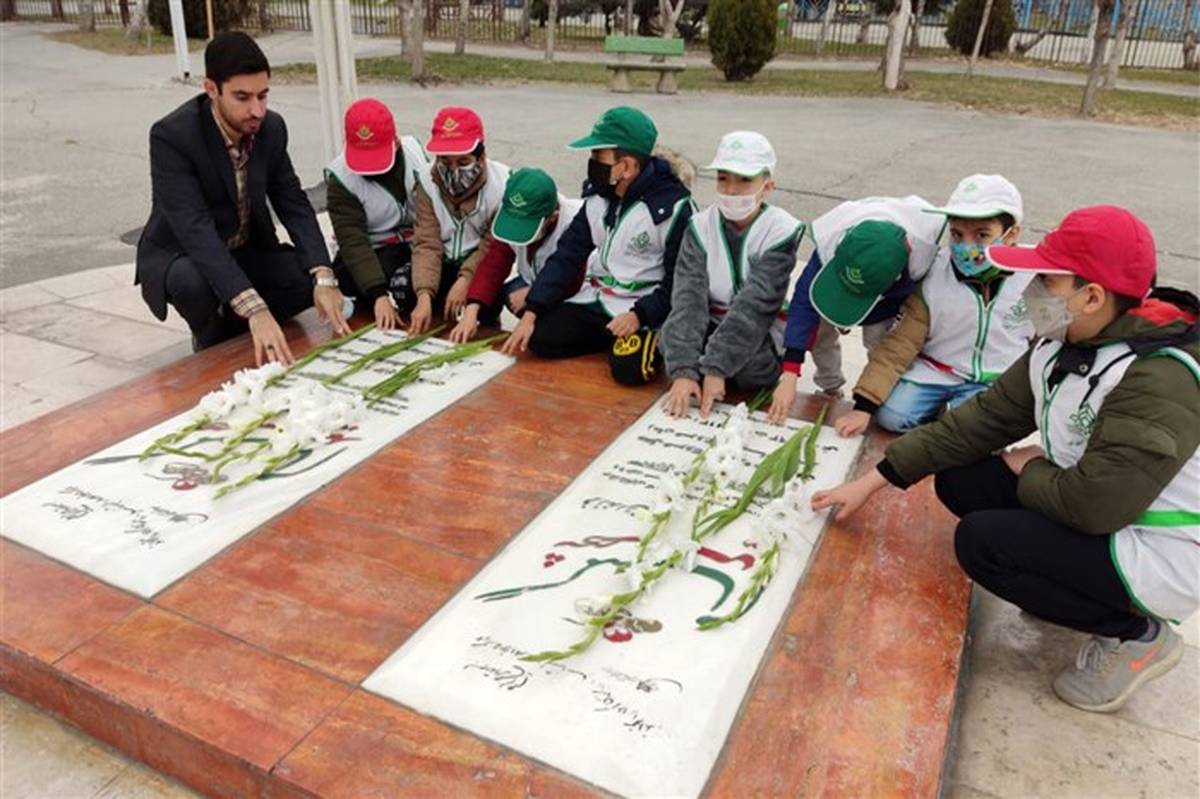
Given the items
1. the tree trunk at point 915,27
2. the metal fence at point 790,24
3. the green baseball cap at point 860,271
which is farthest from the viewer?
the metal fence at point 790,24

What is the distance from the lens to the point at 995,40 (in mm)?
22297

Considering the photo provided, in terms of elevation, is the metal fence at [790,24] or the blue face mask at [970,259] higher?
the metal fence at [790,24]

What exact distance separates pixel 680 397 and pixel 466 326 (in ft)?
3.27

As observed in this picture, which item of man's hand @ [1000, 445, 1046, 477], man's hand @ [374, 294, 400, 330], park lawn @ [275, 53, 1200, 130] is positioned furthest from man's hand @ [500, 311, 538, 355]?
park lawn @ [275, 53, 1200, 130]

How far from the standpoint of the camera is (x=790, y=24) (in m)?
24.1

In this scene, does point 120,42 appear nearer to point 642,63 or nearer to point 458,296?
point 642,63

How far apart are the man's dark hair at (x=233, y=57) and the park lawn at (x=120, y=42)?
55.0 ft

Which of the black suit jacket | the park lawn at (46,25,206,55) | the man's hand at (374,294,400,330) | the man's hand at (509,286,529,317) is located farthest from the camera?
the park lawn at (46,25,206,55)

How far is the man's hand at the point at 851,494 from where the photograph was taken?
246 cm

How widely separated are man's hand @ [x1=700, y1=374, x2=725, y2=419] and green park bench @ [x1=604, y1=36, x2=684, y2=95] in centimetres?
1216

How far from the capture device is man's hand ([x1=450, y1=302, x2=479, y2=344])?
3.71 m

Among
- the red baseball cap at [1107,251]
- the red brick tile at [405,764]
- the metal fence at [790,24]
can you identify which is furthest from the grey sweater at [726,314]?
the metal fence at [790,24]

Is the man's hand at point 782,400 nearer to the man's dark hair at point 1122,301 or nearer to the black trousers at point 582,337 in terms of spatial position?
the black trousers at point 582,337

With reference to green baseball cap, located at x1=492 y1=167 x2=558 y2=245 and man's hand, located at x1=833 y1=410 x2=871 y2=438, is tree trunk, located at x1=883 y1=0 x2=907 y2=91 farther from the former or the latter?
man's hand, located at x1=833 y1=410 x2=871 y2=438
